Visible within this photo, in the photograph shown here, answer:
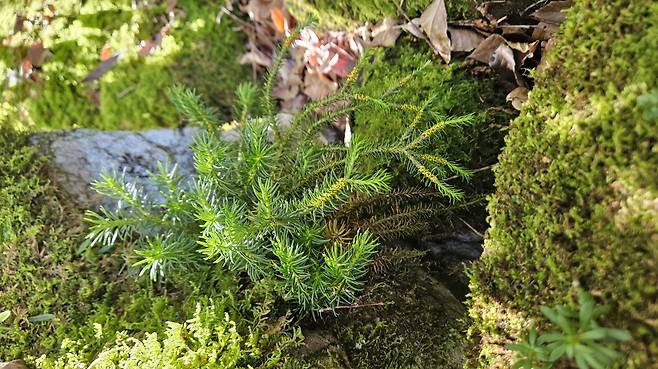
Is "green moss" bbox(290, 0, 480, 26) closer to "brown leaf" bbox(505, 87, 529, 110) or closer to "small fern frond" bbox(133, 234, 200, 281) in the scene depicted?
"brown leaf" bbox(505, 87, 529, 110)

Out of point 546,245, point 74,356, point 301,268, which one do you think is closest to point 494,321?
point 546,245

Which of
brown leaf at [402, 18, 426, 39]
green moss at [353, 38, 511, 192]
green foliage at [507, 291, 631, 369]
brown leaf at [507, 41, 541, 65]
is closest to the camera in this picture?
green foliage at [507, 291, 631, 369]

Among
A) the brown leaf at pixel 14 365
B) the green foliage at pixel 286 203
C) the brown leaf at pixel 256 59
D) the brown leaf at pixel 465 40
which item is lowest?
the brown leaf at pixel 14 365

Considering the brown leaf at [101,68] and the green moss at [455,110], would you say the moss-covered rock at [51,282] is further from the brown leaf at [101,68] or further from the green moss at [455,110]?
the green moss at [455,110]

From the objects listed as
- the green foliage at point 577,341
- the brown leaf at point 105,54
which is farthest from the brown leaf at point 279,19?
the green foliage at point 577,341

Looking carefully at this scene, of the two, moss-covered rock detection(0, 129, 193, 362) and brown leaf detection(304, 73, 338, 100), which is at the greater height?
brown leaf detection(304, 73, 338, 100)

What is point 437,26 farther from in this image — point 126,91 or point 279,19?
point 126,91

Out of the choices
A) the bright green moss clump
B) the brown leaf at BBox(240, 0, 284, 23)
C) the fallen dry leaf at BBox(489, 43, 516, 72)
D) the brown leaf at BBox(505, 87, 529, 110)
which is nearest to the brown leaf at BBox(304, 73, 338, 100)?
the brown leaf at BBox(240, 0, 284, 23)

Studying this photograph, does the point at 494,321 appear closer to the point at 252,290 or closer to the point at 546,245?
the point at 546,245
